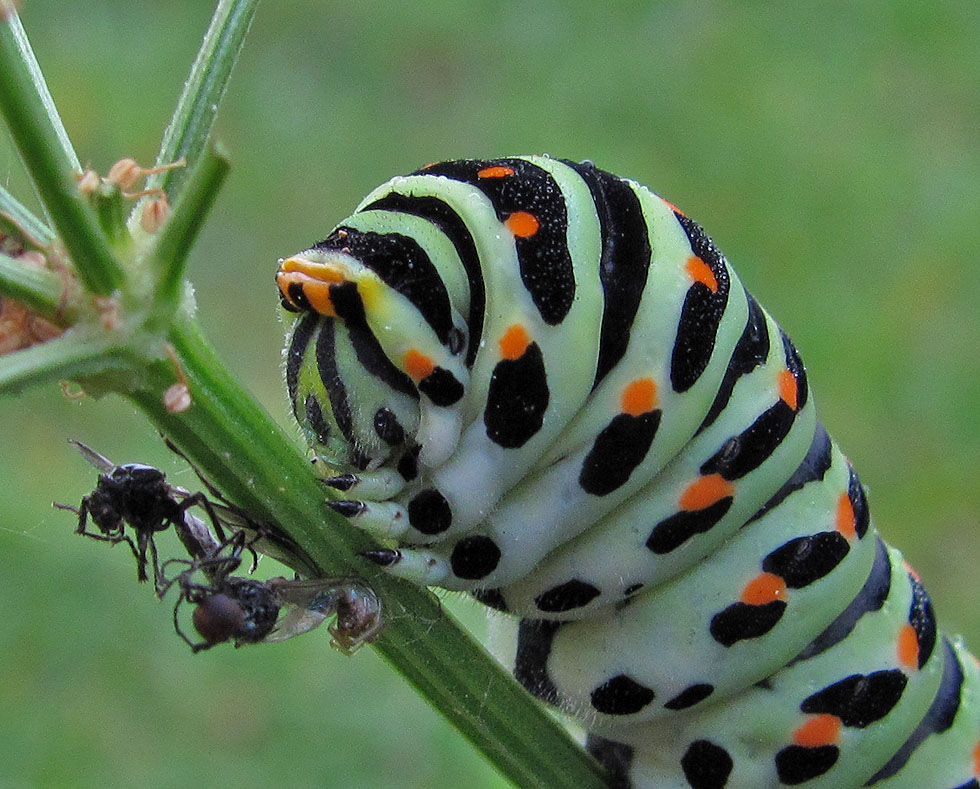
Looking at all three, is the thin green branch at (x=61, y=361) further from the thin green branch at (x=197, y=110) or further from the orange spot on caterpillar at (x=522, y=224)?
the orange spot on caterpillar at (x=522, y=224)

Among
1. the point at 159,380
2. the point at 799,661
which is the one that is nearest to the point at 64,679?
the point at 799,661

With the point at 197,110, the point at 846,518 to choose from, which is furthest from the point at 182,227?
the point at 846,518

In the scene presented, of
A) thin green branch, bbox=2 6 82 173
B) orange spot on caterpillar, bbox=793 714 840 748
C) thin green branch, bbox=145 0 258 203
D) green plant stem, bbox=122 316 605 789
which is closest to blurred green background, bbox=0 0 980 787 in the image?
orange spot on caterpillar, bbox=793 714 840 748

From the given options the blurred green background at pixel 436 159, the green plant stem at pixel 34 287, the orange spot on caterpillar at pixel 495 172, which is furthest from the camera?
the blurred green background at pixel 436 159

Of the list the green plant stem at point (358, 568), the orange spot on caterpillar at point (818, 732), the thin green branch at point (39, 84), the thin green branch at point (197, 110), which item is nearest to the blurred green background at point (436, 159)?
the orange spot on caterpillar at point (818, 732)

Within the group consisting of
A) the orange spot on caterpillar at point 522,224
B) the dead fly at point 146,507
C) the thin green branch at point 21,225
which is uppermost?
the thin green branch at point 21,225

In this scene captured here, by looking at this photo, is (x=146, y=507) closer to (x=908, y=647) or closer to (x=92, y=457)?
(x=92, y=457)

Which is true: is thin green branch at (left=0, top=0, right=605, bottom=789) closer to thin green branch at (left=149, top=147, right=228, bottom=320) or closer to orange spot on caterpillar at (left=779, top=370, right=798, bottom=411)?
thin green branch at (left=149, top=147, right=228, bottom=320)

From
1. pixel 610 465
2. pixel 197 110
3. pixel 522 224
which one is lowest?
pixel 610 465
